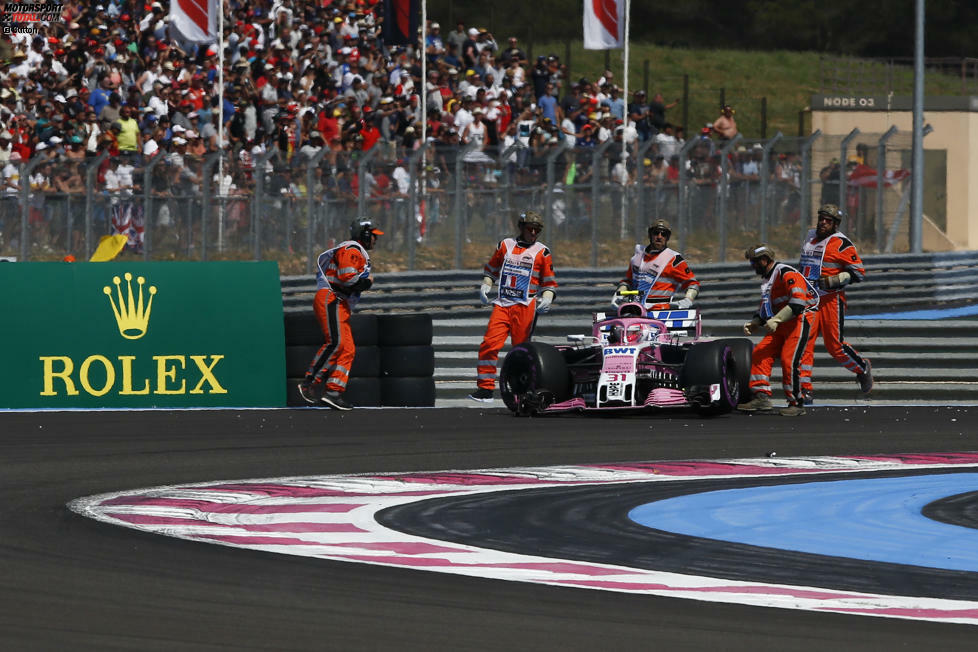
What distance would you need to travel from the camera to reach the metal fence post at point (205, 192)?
1955 cm

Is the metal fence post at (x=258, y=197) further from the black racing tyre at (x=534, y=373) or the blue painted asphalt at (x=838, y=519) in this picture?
the blue painted asphalt at (x=838, y=519)

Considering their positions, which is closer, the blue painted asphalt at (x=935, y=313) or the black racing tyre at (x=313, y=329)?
the black racing tyre at (x=313, y=329)

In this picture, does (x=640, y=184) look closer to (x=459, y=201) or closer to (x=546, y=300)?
(x=459, y=201)

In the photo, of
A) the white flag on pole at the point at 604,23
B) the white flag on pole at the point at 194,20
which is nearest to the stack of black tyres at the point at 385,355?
the white flag on pole at the point at 194,20

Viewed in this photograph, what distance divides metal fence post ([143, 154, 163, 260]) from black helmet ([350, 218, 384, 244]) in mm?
3075

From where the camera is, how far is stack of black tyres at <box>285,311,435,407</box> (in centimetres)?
1716

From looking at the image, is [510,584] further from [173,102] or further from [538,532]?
[173,102]

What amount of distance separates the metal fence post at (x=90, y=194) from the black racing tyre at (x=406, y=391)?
405 cm

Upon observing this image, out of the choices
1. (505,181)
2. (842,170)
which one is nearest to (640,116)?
(842,170)

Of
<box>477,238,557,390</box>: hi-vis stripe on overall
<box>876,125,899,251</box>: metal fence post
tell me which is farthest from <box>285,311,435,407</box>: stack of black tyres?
<box>876,125,899,251</box>: metal fence post

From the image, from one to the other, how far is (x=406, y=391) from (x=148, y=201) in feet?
13.0

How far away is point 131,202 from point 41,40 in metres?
8.68

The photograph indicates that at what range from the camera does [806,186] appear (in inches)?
853

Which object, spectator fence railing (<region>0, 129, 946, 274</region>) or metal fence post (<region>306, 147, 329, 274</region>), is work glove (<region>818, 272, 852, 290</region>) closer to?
spectator fence railing (<region>0, 129, 946, 274</region>)
